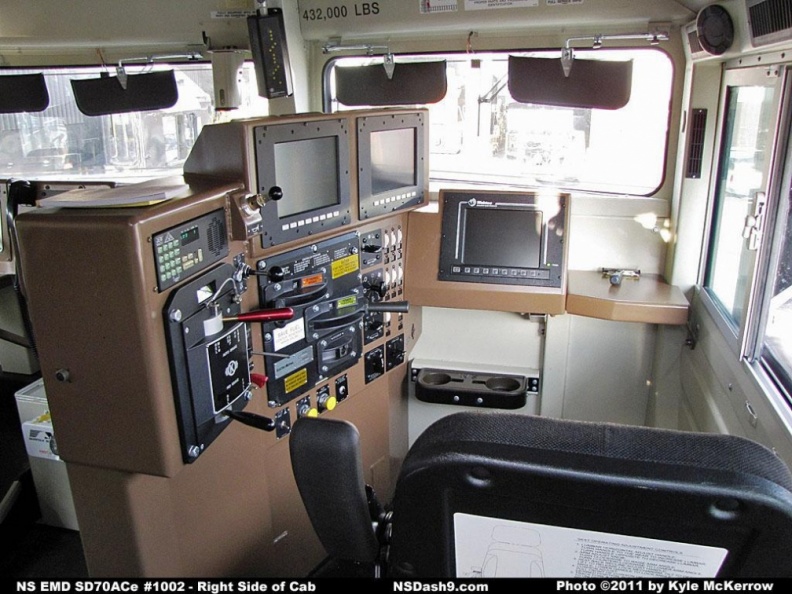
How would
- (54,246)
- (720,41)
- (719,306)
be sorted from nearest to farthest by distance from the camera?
(54,246) → (720,41) → (719,306)

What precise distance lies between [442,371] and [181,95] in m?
2.43

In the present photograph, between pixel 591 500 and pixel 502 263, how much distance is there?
2154 mm

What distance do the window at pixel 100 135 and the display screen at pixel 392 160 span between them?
6.40 ft

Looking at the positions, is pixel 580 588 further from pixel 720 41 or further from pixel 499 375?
pixel 499 375

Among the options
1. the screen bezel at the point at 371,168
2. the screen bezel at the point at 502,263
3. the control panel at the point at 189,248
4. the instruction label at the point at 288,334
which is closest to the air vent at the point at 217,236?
the control panel at the point at 189,248

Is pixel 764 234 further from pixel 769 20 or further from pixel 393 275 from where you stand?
pixel 393 275

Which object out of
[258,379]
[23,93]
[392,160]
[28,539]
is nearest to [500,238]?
[392,160]

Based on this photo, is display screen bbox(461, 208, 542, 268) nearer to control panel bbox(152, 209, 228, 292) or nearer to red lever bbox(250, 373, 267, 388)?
red lever bbox(250, 373, 267, 388)

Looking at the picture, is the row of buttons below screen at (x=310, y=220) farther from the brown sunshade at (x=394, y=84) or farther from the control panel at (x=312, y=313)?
the brown sunshade at (x=394, y=84)

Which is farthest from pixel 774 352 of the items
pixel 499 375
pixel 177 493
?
pixel 177 493

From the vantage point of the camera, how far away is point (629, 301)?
293 centimetres

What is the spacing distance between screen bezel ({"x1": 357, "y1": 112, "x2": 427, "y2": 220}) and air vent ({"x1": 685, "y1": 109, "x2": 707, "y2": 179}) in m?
1.18

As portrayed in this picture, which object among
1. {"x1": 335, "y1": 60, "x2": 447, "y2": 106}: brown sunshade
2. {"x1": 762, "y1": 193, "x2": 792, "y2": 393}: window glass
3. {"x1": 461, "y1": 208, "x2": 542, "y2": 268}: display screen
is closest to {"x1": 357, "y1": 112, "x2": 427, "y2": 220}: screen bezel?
{"x1": 461, "y1": 208, "x2": 542, "y2": 268}: display screen

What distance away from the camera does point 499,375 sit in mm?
3494
